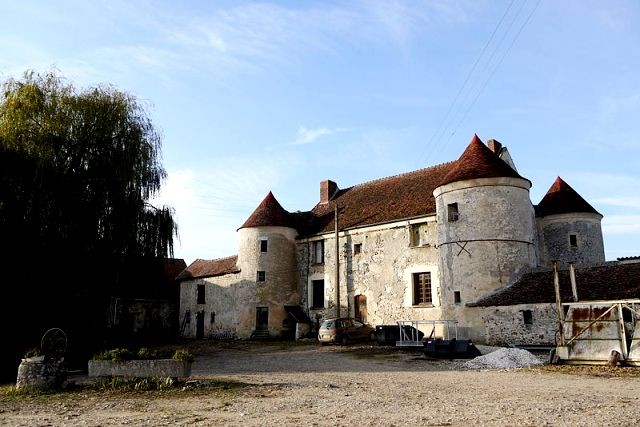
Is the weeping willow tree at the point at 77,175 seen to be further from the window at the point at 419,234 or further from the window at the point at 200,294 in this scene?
Answer: the window at the point at 200,294

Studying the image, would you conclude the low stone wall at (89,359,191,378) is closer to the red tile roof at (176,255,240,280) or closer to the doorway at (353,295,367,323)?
the doorway at (353,295,367,323)

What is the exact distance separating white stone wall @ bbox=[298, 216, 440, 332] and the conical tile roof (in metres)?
2.31

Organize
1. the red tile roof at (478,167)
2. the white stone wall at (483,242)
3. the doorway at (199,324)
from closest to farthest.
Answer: the white stone wall at (483,242), the red tile roof at (478,167), the doorway at (199,324)

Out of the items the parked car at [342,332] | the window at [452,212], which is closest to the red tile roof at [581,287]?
the window at [452,212]

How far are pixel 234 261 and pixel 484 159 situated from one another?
17.1 m

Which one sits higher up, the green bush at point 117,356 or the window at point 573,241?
the window at point 573,241

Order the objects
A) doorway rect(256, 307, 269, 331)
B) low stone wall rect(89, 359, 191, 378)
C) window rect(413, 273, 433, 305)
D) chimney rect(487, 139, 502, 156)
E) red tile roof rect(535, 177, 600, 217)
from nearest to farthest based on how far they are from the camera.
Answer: low stone wall rect(89, 359, 191, 378) < window rect(413, 273, 433, 305) < red tile roof rect(535, 177, 600, 217) < chimney rect(487, 139, 502, 156) < doorway rect(256, 307, 269, 331)

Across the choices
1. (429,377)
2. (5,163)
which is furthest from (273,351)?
(5,163)

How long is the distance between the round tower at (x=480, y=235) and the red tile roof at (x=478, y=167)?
0.04 m

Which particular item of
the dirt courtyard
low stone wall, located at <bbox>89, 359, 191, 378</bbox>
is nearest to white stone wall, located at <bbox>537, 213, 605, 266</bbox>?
the dirt courtyard

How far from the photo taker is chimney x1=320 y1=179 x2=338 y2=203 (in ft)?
109

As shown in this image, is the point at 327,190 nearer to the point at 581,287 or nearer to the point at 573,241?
the point at 573,241

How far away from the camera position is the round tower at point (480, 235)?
2150 cm

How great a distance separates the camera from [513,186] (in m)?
22.4
